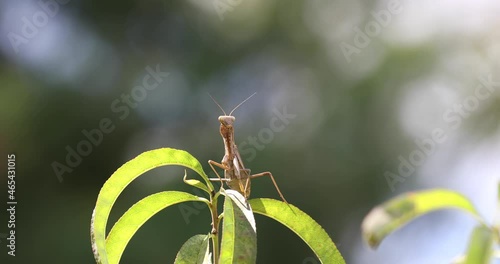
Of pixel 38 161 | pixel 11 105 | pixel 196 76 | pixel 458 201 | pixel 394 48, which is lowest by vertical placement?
pixel 458 201

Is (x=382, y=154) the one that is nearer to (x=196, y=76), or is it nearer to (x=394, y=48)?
(x=394, y=48)

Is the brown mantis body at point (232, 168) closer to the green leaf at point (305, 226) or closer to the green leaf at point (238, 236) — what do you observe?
the green leaf at point (305, 226)

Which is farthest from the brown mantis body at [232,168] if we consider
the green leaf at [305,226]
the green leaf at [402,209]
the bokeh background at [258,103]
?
the bokeh background at [258,103]

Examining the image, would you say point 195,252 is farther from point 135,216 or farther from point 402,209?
point 402,209

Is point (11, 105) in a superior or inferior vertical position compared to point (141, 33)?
inferior

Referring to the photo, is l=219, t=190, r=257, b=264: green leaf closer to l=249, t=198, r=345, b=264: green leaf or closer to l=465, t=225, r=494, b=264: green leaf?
l=249, t=198, r=345, b=264: green leaf

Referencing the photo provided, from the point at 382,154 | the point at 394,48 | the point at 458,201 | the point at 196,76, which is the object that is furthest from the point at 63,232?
the point at 458,201
